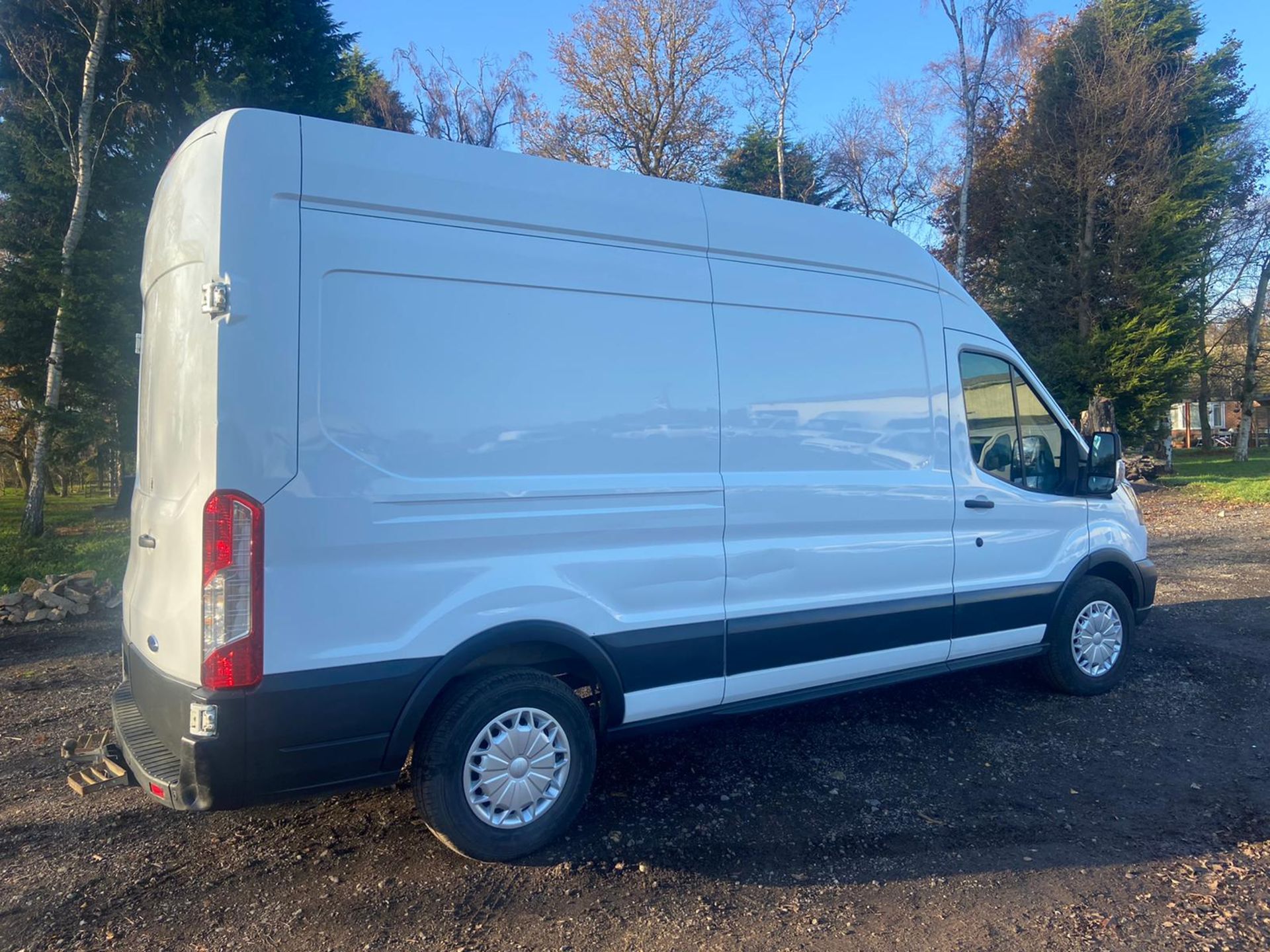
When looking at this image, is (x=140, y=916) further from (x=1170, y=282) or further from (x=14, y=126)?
(x=1170, y=282)

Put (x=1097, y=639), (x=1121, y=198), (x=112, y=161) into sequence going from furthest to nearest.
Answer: (x=1121, y=198)
(x=112, y=161)
(x=1097, y=639)

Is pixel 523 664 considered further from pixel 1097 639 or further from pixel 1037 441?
pixel 1097 639

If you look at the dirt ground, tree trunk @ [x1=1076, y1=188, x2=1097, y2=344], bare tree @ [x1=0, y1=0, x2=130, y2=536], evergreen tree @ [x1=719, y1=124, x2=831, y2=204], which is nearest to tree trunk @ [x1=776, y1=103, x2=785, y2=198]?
evergreen tree @ [x1=719, y1=124, x2=831, y2=204]

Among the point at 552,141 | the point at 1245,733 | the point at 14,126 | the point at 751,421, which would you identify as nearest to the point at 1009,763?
the point at 1245,733

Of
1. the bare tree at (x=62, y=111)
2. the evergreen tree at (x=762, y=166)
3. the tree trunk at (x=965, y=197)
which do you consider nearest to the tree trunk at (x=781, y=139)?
the evergreen tree at (x=762, y=166)

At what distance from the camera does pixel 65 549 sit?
11883mm

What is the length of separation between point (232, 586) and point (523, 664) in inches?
45.7

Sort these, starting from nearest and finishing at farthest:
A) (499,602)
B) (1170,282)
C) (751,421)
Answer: (499,602), (751,421), (1170,282)

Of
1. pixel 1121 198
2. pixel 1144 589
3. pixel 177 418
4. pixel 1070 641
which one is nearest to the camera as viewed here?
pixel 177 418

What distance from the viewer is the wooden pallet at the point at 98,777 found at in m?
3.44

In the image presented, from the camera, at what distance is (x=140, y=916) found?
305 cm

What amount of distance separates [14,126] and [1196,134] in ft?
82.4

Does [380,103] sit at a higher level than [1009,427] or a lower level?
higher

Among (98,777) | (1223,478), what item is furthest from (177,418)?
(1223,478)
